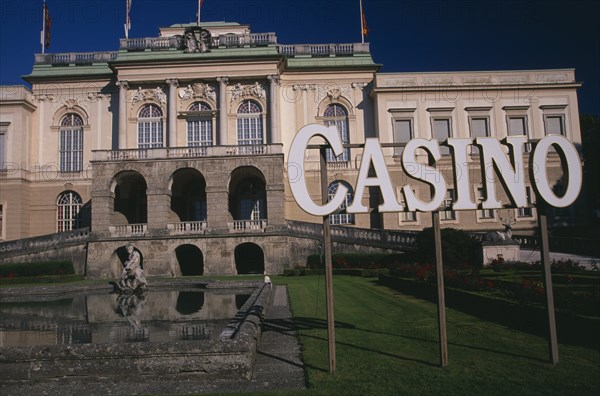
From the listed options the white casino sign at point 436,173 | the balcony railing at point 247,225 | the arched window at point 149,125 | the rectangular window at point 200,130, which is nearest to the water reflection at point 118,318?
the white casino sign at point 436,173

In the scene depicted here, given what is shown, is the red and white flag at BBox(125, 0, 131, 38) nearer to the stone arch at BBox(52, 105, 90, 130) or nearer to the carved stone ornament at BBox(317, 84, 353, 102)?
the stone arch at BBox(52, 105, 90, 130)

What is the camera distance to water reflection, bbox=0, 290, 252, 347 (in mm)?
11695

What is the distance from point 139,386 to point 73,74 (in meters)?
40.9

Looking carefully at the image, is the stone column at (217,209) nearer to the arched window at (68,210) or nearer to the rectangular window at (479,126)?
the arched window at (68,210)

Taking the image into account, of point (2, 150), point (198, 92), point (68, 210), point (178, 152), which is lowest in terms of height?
point (68, 210)

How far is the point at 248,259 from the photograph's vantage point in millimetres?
35812

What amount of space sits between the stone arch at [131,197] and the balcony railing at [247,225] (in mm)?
8402

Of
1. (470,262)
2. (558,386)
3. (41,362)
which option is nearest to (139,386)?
(41,362)

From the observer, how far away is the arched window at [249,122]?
41469mm

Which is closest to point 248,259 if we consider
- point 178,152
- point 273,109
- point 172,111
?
point 178,152

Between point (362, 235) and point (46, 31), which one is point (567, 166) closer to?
point (362, 235)

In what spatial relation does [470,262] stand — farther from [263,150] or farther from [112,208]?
[112,208]

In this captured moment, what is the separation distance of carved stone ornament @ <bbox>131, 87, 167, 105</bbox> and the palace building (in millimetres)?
113

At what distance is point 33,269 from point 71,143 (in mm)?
15612
